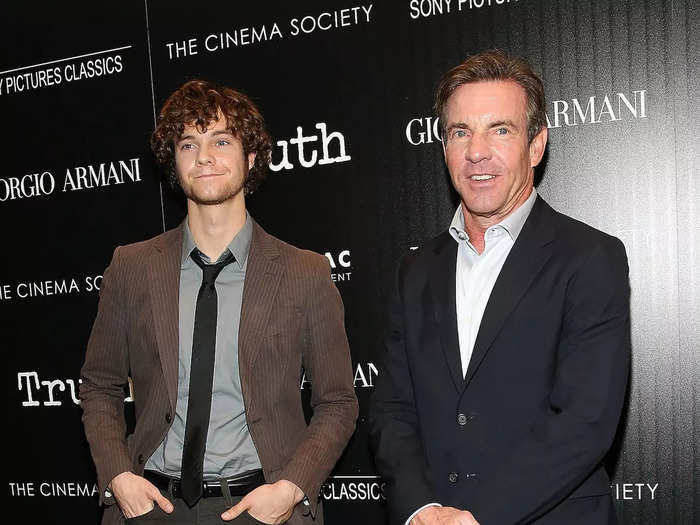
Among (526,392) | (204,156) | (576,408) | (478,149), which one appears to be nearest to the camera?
(576,408)

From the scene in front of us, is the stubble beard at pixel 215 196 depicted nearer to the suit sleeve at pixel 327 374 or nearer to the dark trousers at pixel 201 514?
the suit sleeve at pixel 327 374

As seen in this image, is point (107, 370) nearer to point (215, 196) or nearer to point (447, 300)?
point (215, 196)

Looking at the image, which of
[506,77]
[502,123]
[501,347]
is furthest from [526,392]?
[506,77]

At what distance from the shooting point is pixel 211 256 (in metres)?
2.61

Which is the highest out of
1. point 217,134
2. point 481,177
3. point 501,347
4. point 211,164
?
point 217,134

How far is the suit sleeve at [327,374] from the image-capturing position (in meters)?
2.50

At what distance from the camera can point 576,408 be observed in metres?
1.88

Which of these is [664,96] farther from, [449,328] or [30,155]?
[30,155]

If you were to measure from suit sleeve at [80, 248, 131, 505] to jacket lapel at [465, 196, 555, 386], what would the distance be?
1257mm

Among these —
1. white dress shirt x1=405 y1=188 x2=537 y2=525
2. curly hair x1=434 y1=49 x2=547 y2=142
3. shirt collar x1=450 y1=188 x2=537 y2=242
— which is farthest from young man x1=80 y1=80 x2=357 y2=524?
curly hair x1=434 y1=49 x2=547 y2=142

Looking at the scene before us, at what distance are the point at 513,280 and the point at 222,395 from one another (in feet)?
3.34

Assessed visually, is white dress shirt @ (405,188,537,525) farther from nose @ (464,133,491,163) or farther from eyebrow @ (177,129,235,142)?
eyebrow @ (177,129,235,142)

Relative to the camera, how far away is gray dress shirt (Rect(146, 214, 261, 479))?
2.39 metres

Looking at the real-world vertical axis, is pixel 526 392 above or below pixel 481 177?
below
